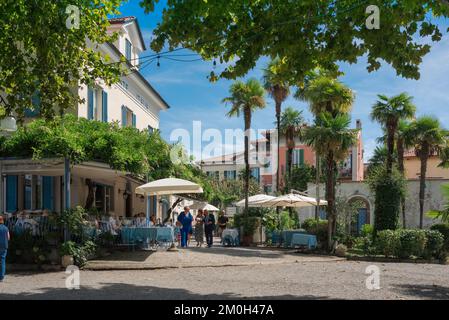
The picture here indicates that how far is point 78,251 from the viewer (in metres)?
15.9

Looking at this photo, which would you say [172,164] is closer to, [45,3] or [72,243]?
[72,243]

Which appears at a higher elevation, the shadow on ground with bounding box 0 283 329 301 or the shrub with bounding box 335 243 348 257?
the shadow on ground with bounding box 0 283 329 301

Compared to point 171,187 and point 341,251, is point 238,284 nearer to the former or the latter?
point 171,187

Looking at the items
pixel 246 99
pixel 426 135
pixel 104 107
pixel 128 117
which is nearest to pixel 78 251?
pixel 104 107

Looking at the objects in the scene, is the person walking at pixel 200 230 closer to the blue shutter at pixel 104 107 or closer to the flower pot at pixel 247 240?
the flower pot at pixel 247 240

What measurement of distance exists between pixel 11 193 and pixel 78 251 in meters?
5.26

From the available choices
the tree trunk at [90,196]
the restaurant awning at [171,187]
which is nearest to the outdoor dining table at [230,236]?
the tree trunk at [90,196]

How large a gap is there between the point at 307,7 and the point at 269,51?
116 centimetres

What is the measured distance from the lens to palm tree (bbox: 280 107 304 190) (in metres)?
46.5

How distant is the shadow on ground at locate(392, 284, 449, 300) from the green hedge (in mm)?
7130

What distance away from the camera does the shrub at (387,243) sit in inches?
814

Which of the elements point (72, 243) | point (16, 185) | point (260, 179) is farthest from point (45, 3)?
point (260, 179)

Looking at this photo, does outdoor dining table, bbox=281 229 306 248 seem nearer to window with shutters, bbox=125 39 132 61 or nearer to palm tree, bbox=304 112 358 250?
palm tree, bbox=304 112 358 250

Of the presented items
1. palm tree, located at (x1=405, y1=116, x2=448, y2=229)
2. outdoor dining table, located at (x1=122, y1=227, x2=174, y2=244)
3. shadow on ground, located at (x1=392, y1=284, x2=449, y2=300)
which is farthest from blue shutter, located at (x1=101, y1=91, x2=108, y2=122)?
palm tree, located at (x1=405, y1=116, x2=448, y2=229)
